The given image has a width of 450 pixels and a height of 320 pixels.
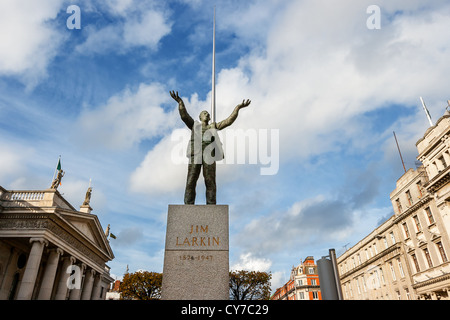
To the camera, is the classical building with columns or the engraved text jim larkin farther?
the classical building with columns

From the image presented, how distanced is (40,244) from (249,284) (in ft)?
123

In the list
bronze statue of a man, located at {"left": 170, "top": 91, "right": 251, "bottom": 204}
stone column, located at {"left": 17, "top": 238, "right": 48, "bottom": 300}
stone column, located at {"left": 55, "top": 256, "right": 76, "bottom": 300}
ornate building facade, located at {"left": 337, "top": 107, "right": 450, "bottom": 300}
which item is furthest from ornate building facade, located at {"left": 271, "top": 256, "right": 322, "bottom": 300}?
bronze statue of a man, located at {"left": 170, "top": 91, "right": 251, "bottom": 204}

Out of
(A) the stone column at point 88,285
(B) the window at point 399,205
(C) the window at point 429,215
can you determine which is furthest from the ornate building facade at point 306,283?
(A) the stone column at point 88,285

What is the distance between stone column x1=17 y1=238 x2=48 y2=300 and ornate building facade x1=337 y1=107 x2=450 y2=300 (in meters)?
42.5

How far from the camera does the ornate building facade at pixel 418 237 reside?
32.2 m

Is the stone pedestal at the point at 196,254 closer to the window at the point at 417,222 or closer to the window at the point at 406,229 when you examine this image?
the window at the point at 417,222

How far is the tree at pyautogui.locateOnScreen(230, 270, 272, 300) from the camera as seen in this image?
5416 centimetres

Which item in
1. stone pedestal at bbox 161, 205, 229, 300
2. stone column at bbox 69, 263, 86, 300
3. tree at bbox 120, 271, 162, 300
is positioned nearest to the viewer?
stone pedestal at bbox 161, 205, 229, 300

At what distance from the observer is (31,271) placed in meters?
27.7

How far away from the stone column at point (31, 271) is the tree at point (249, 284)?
34919mm

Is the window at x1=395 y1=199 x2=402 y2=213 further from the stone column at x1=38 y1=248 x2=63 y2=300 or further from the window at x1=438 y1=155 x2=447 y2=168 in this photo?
the stone column at x1=38 y1=248 x2=63 y2=300

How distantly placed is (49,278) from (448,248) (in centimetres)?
4319

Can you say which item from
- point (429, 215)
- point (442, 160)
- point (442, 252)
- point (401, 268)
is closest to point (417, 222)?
point (429, 215)
